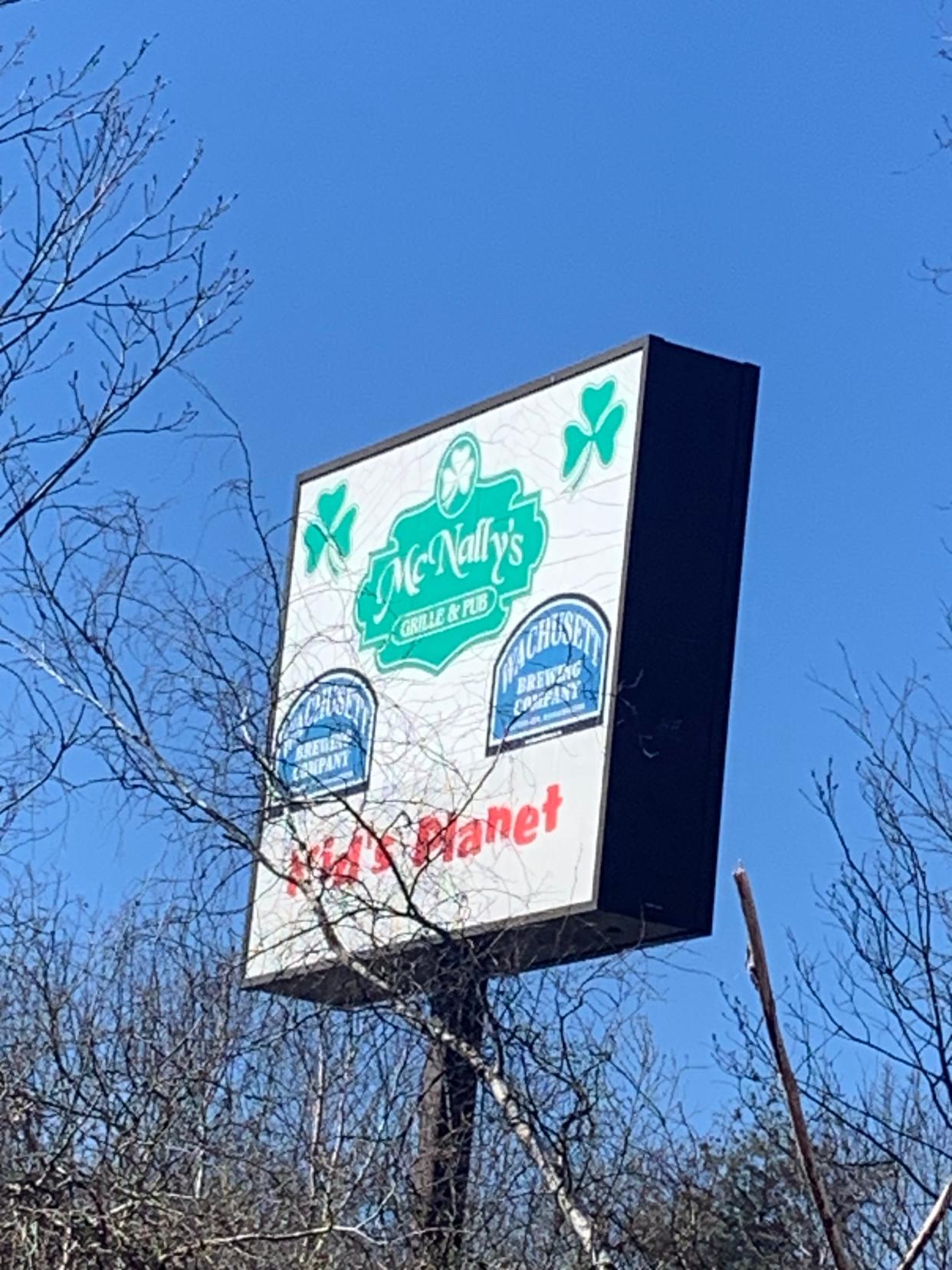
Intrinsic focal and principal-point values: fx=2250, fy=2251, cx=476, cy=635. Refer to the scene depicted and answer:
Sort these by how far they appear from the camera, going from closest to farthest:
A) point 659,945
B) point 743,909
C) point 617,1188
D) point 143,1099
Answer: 1. point 743,909
2. point 143,1099
3. point 617,1188
4. point 659,945

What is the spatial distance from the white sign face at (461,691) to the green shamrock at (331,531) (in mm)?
153

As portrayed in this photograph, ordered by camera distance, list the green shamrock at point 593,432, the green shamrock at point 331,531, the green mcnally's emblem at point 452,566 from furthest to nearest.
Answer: the green shamrock at point 331,531, the green mcnally's emblem at point 452,566, the green shamrock at point 593,432

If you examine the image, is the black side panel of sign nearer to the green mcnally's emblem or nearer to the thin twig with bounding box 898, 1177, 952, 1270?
the green mcnally's emblem

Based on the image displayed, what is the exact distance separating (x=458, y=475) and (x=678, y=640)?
6.38 ft

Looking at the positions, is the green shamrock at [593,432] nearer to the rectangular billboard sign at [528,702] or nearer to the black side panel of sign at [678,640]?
the rectangular billboard sign at [528,702]

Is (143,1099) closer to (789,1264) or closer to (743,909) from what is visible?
(789,1264)

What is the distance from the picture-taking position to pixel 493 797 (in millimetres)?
10797

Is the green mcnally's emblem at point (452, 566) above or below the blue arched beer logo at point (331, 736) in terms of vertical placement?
above

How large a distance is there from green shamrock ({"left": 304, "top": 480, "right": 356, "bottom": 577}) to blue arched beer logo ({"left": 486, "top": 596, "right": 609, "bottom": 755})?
5.72 feet

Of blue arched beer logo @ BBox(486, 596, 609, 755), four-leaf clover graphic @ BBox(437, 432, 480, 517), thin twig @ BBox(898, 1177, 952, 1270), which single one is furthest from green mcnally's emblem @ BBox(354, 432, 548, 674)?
thin twig @ BBox(898, 1177, 952, 1270)

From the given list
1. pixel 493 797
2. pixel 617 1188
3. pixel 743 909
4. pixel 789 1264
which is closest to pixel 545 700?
pixel 493 797

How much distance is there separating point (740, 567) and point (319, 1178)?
3.53m

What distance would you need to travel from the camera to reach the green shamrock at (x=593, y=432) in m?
10.9

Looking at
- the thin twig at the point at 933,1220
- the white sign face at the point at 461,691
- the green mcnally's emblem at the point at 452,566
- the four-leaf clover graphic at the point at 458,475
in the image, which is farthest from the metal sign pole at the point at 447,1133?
the thin twig at the point at 933,1220
